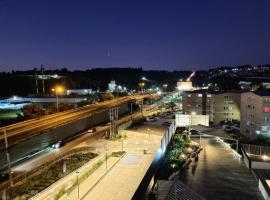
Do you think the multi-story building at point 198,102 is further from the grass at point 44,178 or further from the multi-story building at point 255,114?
the grass at point 44,178

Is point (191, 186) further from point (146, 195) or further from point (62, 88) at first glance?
point (62, 88)

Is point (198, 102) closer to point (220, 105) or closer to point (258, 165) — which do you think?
point (220, 105)

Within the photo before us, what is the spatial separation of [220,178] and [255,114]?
15.5 m

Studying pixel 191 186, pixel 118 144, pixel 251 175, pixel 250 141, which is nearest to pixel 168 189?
pixel 191 186

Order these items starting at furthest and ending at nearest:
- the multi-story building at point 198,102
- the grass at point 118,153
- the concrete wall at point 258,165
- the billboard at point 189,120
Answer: the multi-story building at point 198,102 → the billboard at point 189,120 → the grass at point 118,153 → the concrete wall at point 258,165

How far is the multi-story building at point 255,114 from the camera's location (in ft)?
104

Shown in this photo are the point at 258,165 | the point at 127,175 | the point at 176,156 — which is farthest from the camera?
the point at 176,156

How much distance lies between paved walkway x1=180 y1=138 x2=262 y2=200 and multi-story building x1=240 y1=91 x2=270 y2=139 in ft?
26.6

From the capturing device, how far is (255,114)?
109ft

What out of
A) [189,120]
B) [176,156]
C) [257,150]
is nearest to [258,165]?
[257,150]

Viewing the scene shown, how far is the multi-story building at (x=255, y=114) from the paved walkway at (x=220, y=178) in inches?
319

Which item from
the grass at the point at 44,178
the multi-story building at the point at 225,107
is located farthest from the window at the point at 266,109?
the grass at the point at 44,178

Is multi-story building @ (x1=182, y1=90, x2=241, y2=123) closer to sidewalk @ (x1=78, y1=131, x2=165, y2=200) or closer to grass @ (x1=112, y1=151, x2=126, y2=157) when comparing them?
sidewalk @ (x1=78, y1=131, x2=165, y2=200)

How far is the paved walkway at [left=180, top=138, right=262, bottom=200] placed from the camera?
17.7 meters
